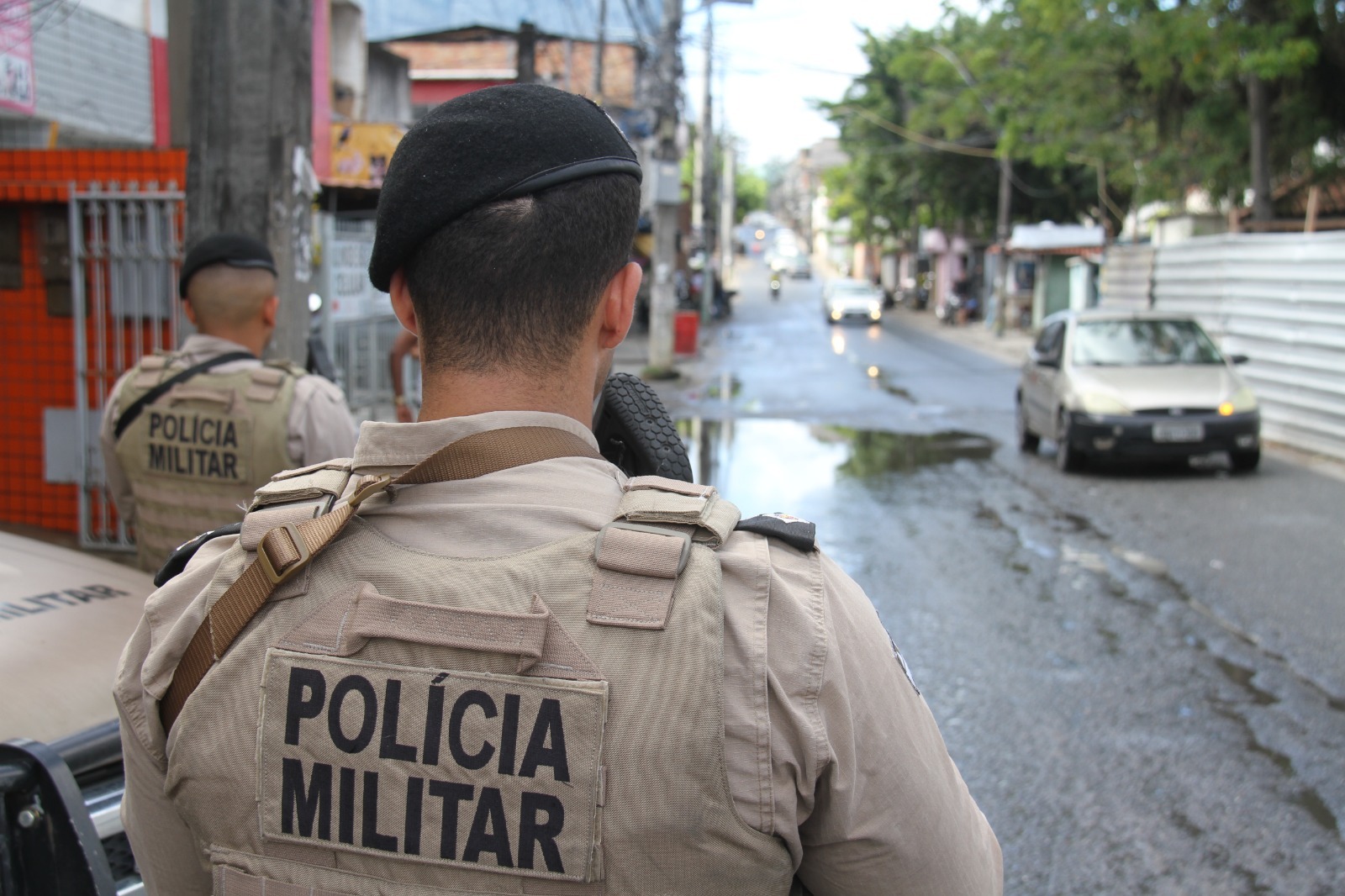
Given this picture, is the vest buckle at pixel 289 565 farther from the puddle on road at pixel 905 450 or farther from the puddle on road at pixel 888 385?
the puddle on road at pixel 888 385

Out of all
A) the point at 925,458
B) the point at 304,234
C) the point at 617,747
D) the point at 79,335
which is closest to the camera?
the point at 617,747

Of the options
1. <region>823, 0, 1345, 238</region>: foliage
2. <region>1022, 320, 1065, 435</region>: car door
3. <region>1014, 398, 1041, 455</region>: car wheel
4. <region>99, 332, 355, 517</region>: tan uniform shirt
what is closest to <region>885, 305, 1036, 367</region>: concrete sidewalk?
<region>823, 0, 1345, 238</region>: foliage

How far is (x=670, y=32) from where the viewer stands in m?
19.7

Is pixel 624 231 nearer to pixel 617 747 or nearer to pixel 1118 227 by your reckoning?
pixel 617 747

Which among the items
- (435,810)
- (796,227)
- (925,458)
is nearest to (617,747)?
(435,810)

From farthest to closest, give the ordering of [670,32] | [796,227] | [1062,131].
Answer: [796,227]
[1062,131]
[670,32]

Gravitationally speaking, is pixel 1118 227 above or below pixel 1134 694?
above

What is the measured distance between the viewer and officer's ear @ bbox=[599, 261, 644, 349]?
140 centimetres

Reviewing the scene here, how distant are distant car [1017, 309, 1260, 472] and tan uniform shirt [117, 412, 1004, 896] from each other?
9299 mm

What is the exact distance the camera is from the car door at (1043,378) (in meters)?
11.0

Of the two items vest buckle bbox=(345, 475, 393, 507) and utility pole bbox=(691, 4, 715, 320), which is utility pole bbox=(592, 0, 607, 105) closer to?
utility pole bbox=(691, 4, 715, 320)

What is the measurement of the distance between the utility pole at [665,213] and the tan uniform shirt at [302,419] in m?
16.2

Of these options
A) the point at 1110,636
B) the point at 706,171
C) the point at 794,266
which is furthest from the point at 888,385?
the point at 794,266

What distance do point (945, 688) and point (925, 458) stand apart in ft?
22.0
